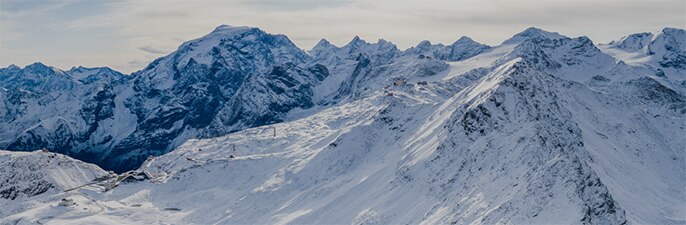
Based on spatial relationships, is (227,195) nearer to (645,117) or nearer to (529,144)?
(529,144)

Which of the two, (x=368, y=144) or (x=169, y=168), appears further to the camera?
(x=169, y=168)

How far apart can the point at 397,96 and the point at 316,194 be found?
162 ft

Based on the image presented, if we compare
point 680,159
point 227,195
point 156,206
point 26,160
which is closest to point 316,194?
point 227,195

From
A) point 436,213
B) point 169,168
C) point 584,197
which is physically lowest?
point 169,168

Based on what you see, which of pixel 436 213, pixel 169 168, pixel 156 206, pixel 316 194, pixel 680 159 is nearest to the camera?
pixel 436 213

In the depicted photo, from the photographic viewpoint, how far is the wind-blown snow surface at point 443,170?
2928 inches

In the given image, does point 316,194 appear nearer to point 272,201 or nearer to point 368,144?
point 272,201

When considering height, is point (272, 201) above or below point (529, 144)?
below

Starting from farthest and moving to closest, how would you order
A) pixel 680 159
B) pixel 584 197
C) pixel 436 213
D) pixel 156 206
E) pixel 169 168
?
1. pixel 169 168
2. pixel 680 159
3. pixel 156 206
4. pixel 436 213
5. pixel 584 197

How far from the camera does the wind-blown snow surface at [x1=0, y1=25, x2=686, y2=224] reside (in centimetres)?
7438

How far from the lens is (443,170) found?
94.2 m

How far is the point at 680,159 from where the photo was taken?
13138 centimetres

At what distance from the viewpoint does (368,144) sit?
436ft

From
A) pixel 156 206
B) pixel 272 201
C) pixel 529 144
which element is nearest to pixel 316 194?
pixel 272 201
